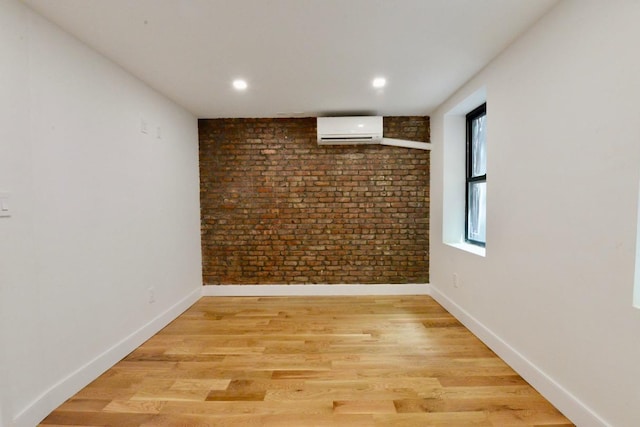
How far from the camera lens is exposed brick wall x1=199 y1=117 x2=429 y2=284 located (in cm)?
391

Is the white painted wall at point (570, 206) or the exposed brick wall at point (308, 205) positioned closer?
the white painted wall at point (570, 206)

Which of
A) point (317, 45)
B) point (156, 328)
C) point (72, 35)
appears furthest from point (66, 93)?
point (156, 328)

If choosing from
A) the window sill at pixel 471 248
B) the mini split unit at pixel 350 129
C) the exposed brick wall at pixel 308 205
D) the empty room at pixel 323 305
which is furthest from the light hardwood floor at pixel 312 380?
the mini split unit at pixel 350 129

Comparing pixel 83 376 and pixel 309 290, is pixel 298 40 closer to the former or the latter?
pixel 83 376

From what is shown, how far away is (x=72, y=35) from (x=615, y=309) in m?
3.56

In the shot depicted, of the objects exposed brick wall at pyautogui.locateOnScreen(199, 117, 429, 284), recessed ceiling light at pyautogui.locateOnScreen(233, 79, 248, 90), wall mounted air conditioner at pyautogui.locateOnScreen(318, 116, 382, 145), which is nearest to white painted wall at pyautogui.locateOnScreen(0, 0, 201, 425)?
recessed ceiling light at pyautogui.locateOnScreen(233, 79, 248, 90)

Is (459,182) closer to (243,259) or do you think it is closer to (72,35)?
(243,259)

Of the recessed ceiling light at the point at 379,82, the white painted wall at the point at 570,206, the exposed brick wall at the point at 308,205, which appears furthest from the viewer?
the exposed brick wall at the point at 308,205

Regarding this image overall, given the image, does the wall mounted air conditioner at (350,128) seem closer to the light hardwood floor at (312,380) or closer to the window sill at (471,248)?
the window sill at (471,248)

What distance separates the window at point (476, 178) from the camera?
320cm

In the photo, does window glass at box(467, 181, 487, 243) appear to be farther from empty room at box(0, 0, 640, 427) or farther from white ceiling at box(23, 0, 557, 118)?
white ceiling at box(23, 0, 557, 118)

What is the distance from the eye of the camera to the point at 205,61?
7.68 feet

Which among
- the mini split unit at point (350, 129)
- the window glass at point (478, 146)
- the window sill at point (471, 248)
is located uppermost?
the mini split unit at point (350, 129)

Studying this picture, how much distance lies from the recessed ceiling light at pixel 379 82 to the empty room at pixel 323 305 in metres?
0.09
